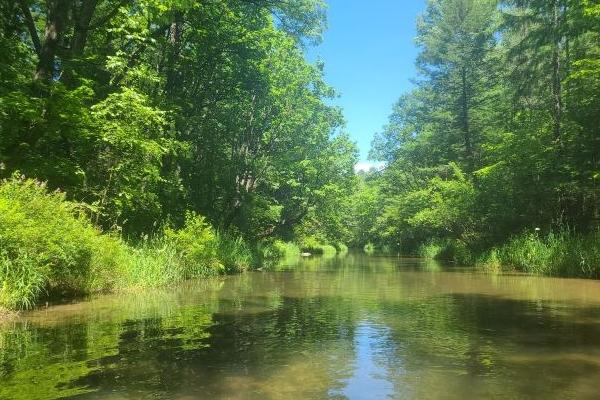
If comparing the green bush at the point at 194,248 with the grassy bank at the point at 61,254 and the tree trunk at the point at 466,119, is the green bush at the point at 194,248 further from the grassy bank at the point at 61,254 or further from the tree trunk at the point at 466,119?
the tree trunk at the point at 466,119

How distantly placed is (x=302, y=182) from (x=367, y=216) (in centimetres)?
3764

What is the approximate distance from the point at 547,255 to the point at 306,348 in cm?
1675

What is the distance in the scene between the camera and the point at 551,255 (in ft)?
67.0

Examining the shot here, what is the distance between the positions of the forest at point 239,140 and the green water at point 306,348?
8.14 feet

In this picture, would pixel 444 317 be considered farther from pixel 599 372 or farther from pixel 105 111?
pixel 105 111

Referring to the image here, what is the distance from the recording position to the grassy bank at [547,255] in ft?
60.0

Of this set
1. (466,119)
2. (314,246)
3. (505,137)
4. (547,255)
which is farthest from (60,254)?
(314,246)

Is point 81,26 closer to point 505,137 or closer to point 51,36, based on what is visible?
point 51,36

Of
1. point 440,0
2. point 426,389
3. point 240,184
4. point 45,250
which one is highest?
point 440,0

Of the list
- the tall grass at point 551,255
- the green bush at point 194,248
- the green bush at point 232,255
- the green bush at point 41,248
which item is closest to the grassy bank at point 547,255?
the tall grass at point 551,255

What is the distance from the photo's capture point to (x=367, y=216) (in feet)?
243

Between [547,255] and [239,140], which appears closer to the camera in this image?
[547,255]

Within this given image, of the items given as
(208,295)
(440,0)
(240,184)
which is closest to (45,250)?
(208,295)

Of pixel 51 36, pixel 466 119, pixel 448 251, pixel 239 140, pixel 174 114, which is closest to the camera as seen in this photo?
pixel 51 36
